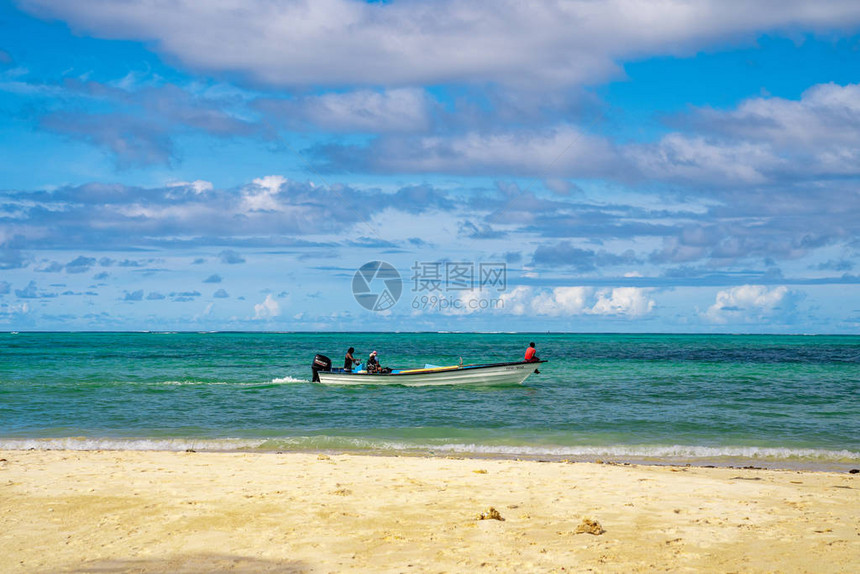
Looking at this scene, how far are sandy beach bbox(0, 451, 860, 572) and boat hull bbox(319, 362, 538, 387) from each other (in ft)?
61.6

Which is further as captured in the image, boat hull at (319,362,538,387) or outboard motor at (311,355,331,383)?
outboard motor at (311,355,331,383)

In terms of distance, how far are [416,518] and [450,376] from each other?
23005 millimetres

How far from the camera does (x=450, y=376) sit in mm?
31859

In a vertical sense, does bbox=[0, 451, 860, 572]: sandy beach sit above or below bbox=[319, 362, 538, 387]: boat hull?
above

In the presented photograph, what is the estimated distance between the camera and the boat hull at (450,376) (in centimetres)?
3159

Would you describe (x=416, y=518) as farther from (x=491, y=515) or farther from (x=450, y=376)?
(x=450, y=376)

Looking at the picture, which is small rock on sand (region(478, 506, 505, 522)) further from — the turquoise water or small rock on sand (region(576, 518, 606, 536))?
the turquoise water

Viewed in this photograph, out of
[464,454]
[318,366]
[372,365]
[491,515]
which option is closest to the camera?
[491,515]

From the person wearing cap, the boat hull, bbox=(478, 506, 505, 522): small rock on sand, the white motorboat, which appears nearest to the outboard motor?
the white motorboat

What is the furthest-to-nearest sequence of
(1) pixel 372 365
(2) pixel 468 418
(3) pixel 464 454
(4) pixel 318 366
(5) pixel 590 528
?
(4) pixel 318 366 < (1) pixel 372 365 < (2) pixel 468 418 < (3) pixel 464 454 < (5) pixel 590 528

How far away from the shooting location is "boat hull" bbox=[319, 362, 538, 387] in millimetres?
31594

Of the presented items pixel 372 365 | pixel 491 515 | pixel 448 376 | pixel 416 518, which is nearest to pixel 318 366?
pixel 372 365

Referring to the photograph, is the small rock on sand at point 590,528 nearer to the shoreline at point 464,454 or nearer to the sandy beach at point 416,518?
the sandy beach at point 416,518

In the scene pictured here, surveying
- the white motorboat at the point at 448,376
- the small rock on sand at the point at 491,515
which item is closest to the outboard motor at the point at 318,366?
the white motorboat at the point at 448,376
